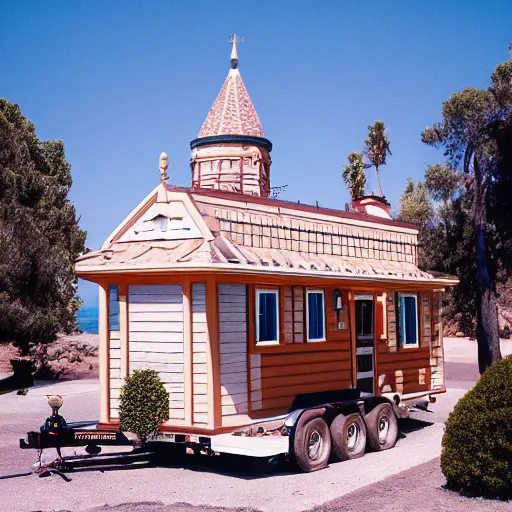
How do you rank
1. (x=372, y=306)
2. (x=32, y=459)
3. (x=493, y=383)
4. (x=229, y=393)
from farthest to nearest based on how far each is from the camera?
(x=372, y=306)
(x=32, y=459)
(x=229, y=393)
(x=493, y=383)

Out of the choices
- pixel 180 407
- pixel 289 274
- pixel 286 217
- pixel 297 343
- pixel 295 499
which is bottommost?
pixel 295 499

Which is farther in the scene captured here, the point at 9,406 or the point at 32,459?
the point at 9,406

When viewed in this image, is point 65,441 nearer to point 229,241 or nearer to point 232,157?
point 229,241

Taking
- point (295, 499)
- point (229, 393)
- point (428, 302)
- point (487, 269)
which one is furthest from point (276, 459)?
point (487, 269)

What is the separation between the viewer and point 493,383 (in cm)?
903

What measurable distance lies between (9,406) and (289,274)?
11.3 meters

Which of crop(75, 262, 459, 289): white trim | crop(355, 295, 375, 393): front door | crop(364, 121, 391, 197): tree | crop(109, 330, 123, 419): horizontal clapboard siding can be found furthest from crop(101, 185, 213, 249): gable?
crop(364, 121, 391, 197): tree

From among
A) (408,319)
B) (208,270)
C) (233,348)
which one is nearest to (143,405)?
(233,348)

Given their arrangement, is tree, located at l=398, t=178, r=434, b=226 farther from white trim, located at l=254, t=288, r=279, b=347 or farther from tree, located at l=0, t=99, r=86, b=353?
white trim, located at l=254, t=288, r=279, b=347

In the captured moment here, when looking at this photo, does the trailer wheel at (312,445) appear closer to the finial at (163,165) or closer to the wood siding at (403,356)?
the wood siding at (403,356)

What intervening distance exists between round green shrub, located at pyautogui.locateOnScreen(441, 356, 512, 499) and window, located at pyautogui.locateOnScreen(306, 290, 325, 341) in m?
4.44

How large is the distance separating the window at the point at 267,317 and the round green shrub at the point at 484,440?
12.6ft

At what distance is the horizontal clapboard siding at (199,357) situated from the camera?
11.1 meters

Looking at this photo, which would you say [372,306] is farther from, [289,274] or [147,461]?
[147,461]
